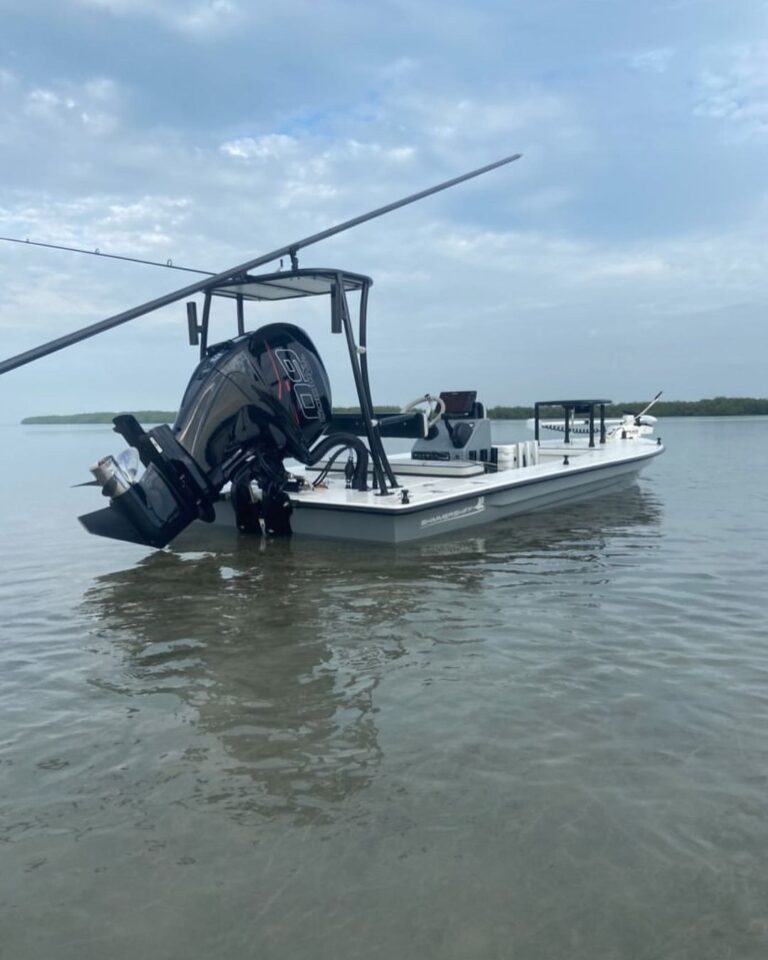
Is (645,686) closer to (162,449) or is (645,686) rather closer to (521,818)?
(521,818)

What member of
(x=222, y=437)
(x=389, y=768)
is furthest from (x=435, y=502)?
(x=389, y=768)

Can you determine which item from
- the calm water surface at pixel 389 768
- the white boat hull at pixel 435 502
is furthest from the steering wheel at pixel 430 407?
the calm water surface at pixel 389 768

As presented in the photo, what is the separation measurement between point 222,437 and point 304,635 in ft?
11.5

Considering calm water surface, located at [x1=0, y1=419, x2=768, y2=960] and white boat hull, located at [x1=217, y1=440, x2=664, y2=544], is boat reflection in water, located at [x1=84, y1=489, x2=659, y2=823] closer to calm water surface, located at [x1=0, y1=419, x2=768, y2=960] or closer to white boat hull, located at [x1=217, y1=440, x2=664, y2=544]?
calm water surface, located at [x1=0, y1=419, x2=768, y2=960]

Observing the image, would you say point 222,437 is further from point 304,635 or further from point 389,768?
point 389,768

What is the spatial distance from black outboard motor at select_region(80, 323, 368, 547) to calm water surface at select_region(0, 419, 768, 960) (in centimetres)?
96

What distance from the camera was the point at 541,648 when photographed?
5836 mm

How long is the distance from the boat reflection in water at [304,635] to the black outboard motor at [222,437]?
0.69 m

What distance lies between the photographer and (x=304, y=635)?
638cm

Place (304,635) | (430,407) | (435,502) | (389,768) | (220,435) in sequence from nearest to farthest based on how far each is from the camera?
(389,768) → (304,635) → (220,435) → (435,502) → (430,407)

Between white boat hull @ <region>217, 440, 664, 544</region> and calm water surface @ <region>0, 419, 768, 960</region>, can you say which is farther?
white boat hull @ <region>217, 440, 664, 544</region>

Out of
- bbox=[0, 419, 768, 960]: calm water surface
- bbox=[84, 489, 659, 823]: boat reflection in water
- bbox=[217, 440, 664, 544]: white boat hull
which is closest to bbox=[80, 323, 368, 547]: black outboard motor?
bbox=[217, 440, 664, 544]: white boat hull

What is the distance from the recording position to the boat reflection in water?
4102 millimetres

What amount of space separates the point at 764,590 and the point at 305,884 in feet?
18.9
